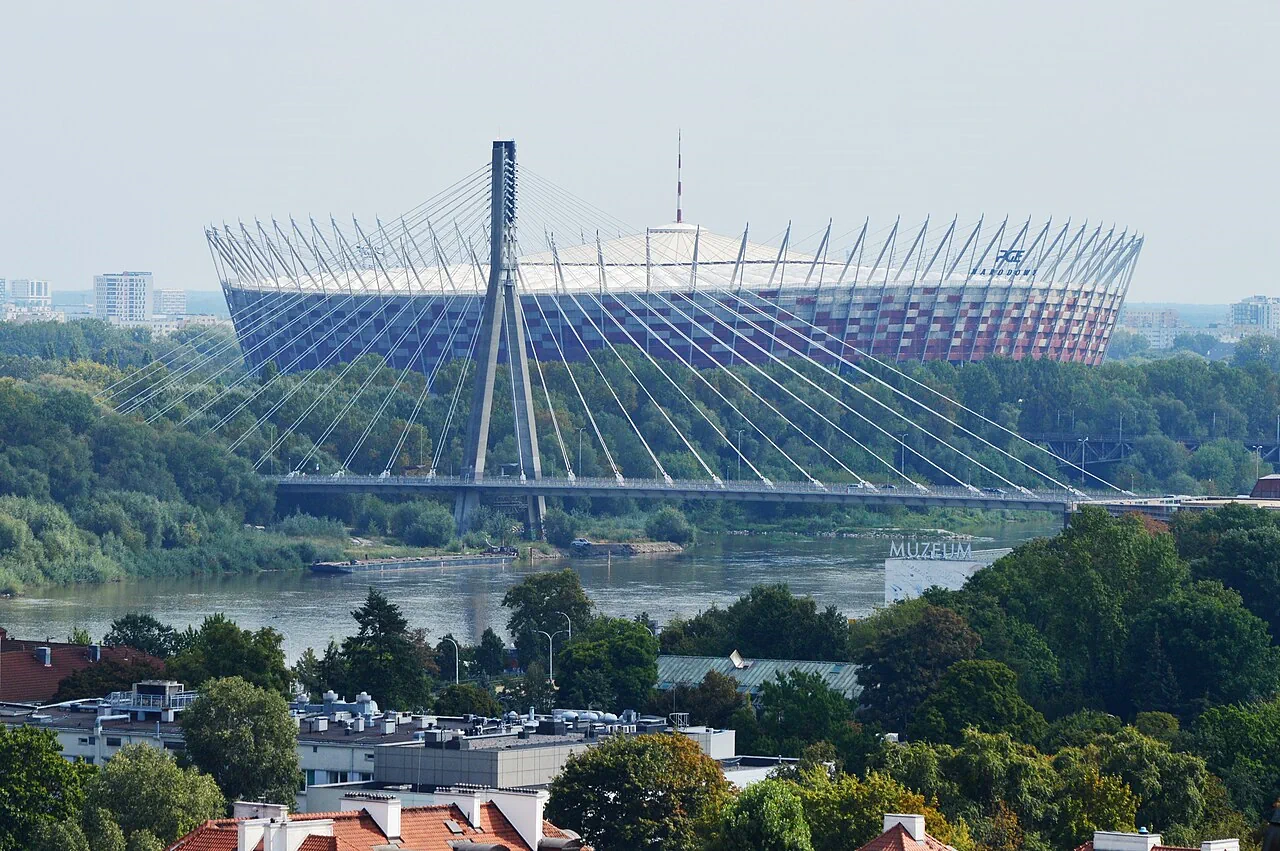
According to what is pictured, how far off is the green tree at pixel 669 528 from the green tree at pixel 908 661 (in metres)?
22.5

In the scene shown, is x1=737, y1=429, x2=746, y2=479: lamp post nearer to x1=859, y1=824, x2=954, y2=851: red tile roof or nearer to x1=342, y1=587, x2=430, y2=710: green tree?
x1=342, y1=587, x2=430, y2=710: green tree

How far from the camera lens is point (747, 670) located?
83.9ft

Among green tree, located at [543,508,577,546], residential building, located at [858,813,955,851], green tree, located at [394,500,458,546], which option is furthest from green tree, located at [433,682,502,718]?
green tree, located at [543,508,577,546]

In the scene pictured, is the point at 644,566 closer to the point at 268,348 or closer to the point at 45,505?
the point at 45,505

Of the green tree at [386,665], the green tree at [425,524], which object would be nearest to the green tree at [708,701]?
the green tree at [386,665]

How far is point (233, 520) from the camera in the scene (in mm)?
45969

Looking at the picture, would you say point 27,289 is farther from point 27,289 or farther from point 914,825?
point 914,825

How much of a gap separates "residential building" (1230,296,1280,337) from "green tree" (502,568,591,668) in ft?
374

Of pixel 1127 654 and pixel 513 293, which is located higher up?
pixel 513 293

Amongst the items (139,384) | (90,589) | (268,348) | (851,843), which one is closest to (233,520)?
(90,589)

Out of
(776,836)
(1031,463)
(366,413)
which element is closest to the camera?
(776,836)

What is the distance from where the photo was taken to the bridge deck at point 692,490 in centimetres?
4178

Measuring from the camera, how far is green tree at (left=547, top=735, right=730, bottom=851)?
1658 cm

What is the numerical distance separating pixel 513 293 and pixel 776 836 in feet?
109
